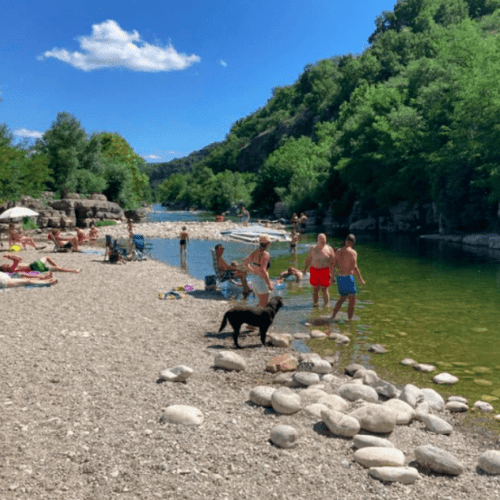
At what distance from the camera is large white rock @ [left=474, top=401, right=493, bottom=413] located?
6.48 meters

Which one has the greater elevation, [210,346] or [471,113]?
[471,113]

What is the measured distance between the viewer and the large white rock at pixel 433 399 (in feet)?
21.3

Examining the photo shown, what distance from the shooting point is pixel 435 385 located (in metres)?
7.48

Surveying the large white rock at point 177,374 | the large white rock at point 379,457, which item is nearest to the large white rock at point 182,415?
the large white rock at point 177,374

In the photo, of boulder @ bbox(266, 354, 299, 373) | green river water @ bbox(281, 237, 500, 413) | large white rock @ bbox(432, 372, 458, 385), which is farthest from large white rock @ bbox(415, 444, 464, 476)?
boulder @ bbox(266, 354, 299, 373)

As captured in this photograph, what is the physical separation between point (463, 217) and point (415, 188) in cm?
916

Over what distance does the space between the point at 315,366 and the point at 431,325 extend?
15.2 feet

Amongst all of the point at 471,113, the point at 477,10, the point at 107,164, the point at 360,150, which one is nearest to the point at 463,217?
the point at 471,113

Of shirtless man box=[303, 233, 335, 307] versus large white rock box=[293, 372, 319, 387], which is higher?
shirtless man box=[303, 233, 335, 307]

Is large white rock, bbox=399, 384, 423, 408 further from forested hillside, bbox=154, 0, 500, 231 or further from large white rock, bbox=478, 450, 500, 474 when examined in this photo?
forested hillside, bbox=154, 0, 500, 231

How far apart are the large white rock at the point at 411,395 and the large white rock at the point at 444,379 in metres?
0.86

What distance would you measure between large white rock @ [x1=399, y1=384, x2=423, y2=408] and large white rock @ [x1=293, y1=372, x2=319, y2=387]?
1.25m

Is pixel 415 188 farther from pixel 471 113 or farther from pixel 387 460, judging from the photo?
pixel 387 460

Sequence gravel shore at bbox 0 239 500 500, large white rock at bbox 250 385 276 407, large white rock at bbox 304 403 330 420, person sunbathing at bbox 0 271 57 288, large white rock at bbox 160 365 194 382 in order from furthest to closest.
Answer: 1. person sunbathing at bbox 0 271 57 288
2. large white rock at bbox 160 365 194 382
3. large white rock at bbox 250 385 276 407
4. large white rock at bbox 304 403 330 420
5. gravel shore at bbox 0 239 500 500
